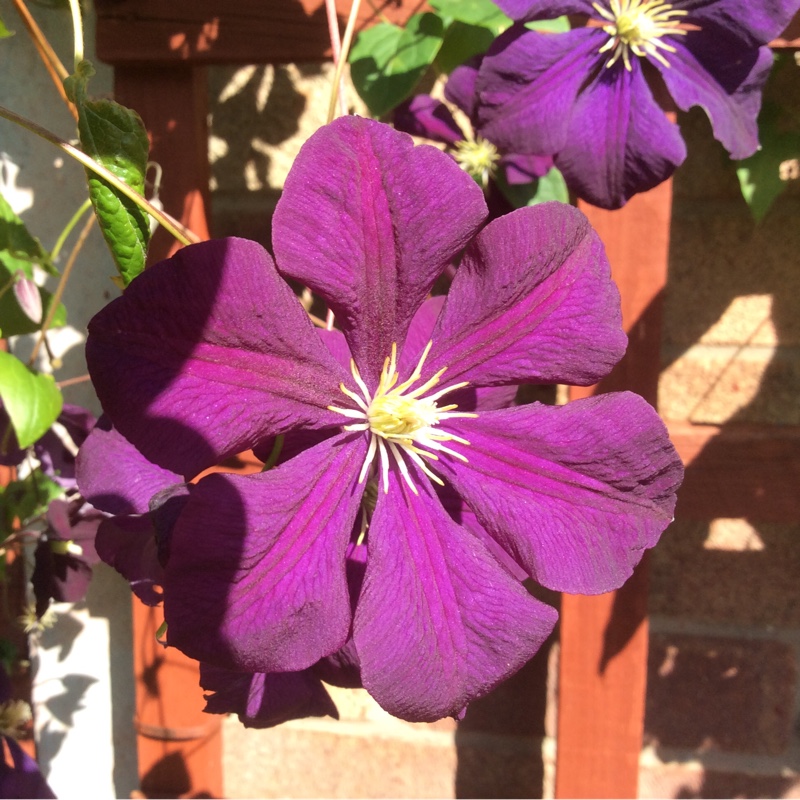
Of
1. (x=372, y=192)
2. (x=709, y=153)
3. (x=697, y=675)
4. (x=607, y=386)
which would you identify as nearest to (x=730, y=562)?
(x=697, y=675)

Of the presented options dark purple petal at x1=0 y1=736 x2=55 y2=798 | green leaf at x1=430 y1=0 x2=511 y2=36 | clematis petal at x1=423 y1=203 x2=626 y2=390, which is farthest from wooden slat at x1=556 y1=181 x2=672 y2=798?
dark purple petal at x1=0 y1=736 x2=55 y2=798

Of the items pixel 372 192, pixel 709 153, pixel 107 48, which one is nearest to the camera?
pixel 372 192

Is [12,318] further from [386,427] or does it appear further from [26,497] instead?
[386,427]

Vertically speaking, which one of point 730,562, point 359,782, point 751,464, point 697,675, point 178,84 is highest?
point 178,84

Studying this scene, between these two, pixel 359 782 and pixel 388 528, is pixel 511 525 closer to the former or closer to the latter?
pixel 388 528

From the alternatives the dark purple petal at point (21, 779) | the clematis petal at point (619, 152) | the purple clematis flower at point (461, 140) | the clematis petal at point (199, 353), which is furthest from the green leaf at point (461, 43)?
the dark purple petal at point (21, 779)

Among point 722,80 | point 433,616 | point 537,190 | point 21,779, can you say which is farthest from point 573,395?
point 21,779
